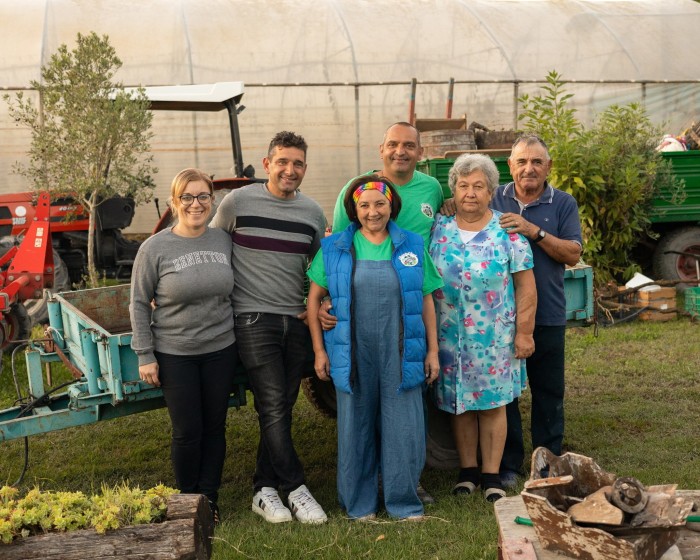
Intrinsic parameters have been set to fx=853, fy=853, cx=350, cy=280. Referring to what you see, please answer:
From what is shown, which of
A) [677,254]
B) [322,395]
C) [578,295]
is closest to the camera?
[578,295]

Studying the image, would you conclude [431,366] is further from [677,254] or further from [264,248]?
[677,254]

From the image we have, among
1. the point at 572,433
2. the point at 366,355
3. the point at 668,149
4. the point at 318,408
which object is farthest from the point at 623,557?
the point at 668,149

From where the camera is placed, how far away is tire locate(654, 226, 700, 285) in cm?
1017

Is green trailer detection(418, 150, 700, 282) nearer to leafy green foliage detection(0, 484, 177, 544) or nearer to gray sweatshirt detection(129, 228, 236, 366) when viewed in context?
gray sweatshirt detection(129, 228, 236, 366)

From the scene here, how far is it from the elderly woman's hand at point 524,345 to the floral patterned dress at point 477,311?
32 millimetres

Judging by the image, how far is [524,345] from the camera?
14.0ft

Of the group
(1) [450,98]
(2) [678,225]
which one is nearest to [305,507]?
(2) [678,225]

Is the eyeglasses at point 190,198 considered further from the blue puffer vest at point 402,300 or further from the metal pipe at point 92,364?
the metal pipe at point 92,364

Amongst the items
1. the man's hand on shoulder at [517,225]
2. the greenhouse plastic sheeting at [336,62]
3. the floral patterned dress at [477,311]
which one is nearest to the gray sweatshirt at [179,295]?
the floral patterned dress at [477,311]

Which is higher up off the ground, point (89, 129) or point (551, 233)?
point (89, 129)

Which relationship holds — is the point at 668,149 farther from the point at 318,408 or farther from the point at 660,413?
→ the point at 318,408

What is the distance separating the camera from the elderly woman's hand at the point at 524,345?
427 cm

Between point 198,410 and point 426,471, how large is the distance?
5.22 feet

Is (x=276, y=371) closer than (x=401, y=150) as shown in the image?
Yes
